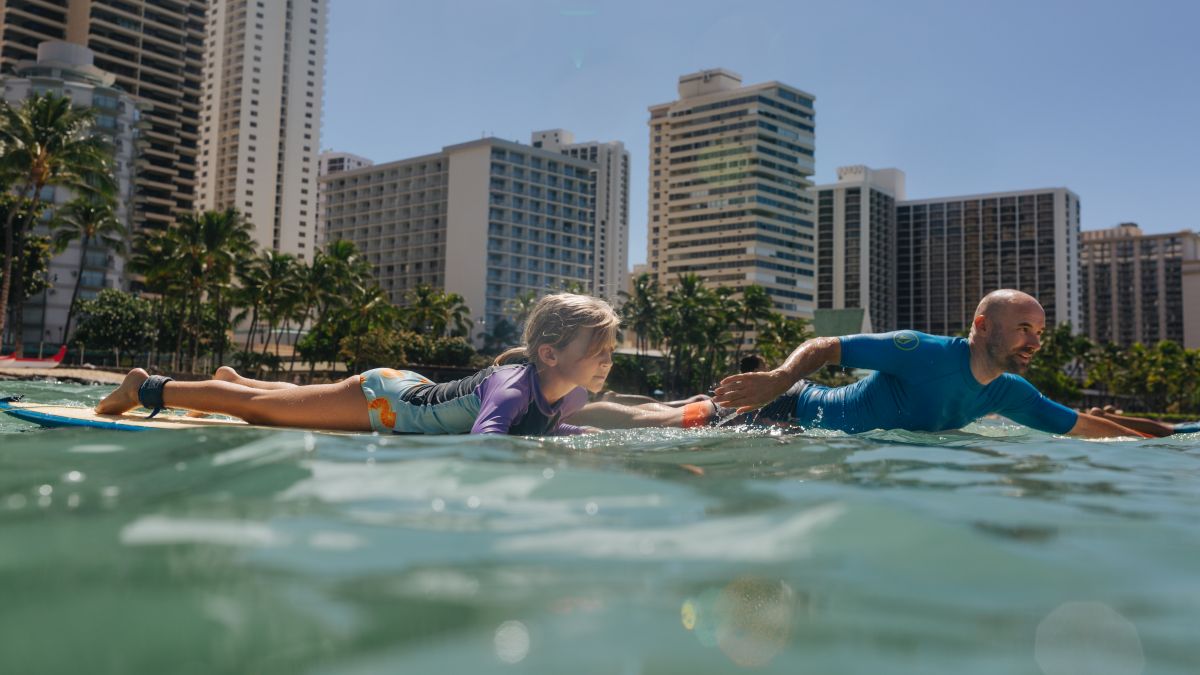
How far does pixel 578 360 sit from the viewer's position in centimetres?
431

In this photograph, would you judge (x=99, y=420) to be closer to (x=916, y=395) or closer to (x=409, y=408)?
(x=409, y=408)

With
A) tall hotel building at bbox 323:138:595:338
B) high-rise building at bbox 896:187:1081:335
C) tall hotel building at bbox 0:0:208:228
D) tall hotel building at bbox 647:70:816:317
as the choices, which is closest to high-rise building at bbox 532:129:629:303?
tall hotel building at bbox 323:138:595:338

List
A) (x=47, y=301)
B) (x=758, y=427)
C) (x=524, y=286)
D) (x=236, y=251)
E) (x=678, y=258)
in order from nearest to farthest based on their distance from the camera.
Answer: (x=758, y=427) < (x=236, y=251) < (x=47, y=301) < (x=524, y=286) < (x=678, y=258)

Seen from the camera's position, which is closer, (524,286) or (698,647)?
(698,647)

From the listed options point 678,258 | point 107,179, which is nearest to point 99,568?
point 107,179

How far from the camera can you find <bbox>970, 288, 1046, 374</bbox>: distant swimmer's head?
16.0 feet

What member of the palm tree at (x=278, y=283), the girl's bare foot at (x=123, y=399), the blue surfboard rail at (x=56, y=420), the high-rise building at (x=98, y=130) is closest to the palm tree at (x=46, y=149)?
the palm tree at (x=278, y=283)

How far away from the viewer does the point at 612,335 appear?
4.42 metres

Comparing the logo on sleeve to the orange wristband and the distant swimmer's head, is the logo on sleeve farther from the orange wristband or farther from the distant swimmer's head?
the orange wristband

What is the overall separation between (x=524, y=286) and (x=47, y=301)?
2087 inches

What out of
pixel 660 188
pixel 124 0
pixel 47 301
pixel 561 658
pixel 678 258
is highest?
pixel 124 0

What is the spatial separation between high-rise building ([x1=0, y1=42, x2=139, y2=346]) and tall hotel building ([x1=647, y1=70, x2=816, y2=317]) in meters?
67.6

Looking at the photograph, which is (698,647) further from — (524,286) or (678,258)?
(678,258)

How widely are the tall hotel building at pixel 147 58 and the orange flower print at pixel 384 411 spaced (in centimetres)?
8752
